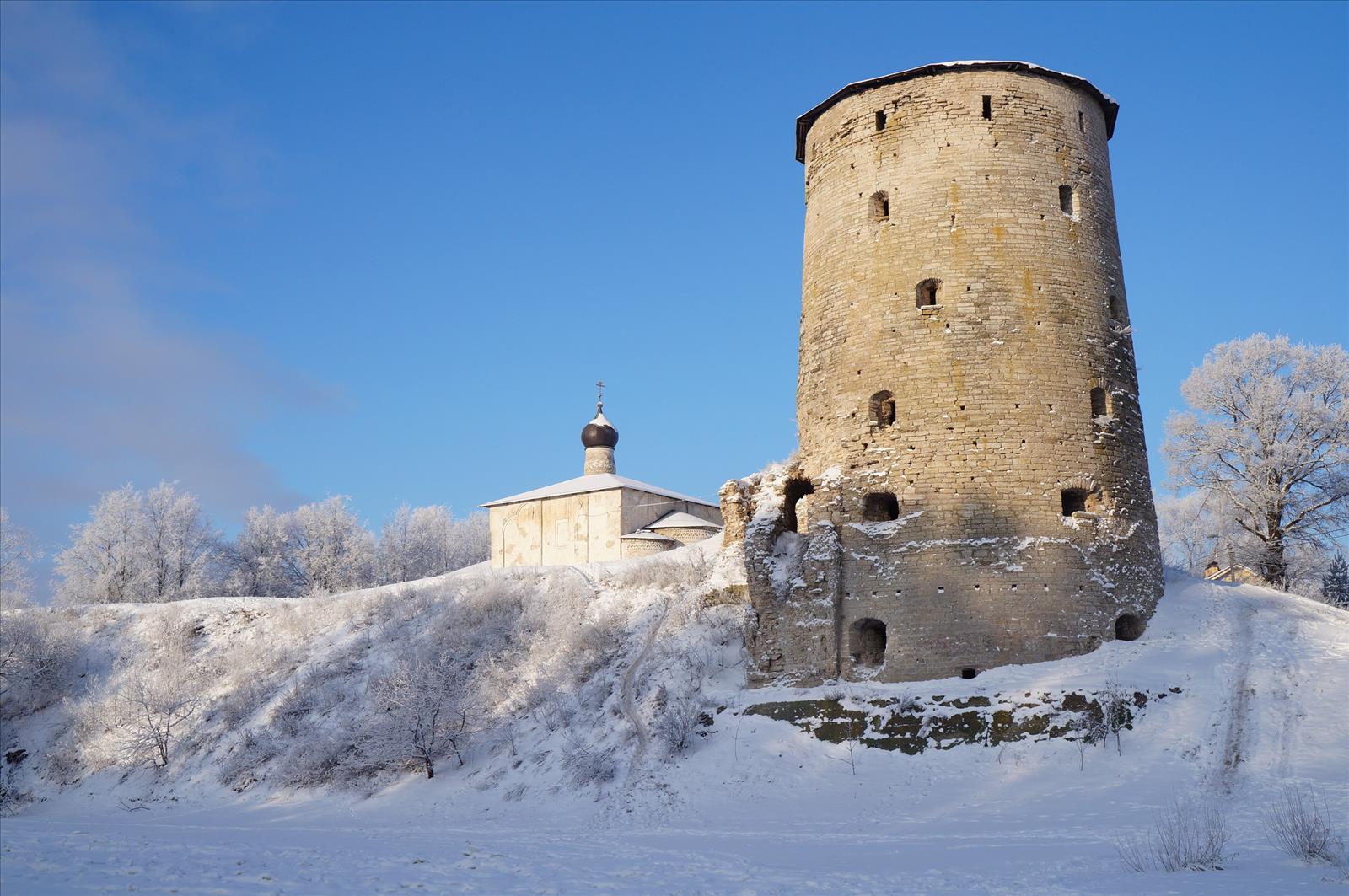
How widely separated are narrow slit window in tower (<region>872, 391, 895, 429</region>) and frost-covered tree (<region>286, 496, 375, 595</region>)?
99.6 ft

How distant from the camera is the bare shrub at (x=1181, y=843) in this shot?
9.75m

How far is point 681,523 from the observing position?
36.7 metres

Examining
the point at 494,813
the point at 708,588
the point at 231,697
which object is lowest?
the point at 494,813

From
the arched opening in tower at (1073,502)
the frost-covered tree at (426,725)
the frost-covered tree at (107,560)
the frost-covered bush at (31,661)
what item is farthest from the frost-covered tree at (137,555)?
the arched opening in tower at (1073,502)

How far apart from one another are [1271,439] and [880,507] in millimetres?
11805

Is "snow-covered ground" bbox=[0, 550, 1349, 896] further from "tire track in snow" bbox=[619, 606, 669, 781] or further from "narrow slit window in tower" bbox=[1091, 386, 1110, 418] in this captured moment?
"narrow slit window in tower" bbox=[1091, 386, 1110, 418]

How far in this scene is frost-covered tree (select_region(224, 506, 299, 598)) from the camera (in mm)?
45031

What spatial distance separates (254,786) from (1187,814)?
1526cm

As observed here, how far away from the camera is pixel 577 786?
661 inches

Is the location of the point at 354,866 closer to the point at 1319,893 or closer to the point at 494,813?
the point at 494,813

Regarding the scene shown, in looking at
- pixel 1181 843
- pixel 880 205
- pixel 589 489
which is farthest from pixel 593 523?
pixel 1181 843

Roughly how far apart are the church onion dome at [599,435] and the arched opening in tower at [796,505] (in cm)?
2221

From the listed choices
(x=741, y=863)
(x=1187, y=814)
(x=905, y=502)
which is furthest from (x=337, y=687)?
(x=1187, y=814)

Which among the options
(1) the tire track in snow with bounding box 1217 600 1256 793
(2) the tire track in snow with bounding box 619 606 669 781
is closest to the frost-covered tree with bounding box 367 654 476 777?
(2) the tire track in snow with bounding box 619 606 669 781
